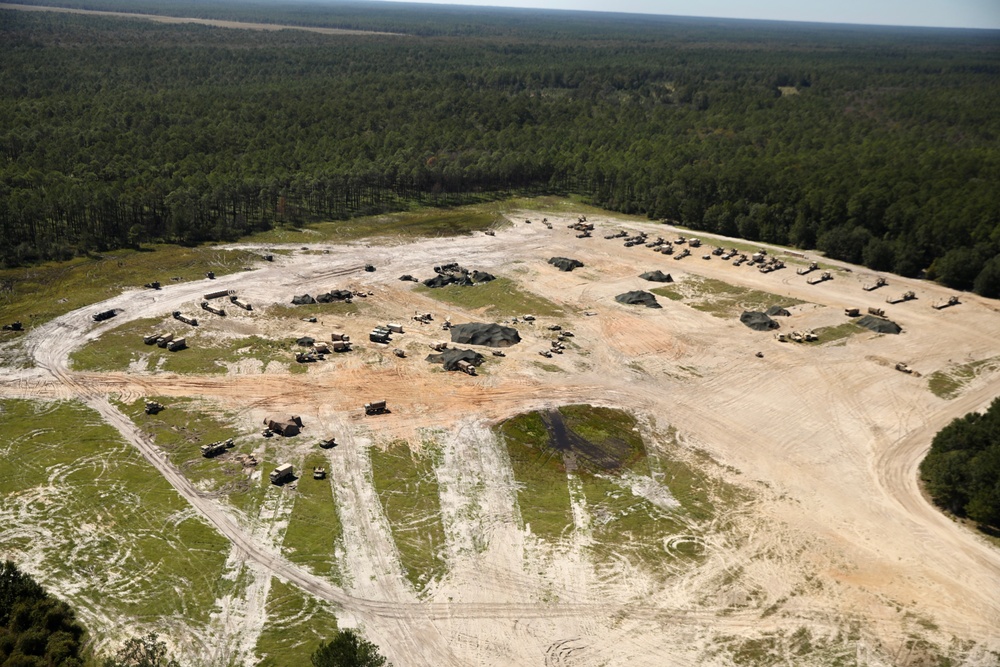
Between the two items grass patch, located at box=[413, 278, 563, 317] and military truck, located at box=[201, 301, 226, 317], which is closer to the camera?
military truck, located at box=[201, 301, 226, 317]

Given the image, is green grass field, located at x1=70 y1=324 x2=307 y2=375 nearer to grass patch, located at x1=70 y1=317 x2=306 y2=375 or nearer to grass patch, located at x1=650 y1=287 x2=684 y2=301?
grass patch, located at x1=70 y1=317 x2=306 y2=375

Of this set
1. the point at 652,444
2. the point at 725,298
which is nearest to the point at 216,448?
the point at 652,444

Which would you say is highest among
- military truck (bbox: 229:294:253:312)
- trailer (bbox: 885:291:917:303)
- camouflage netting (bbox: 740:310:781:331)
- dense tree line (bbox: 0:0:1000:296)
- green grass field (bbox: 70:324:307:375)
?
dense tree line (bbox: 0:0:1000:296)

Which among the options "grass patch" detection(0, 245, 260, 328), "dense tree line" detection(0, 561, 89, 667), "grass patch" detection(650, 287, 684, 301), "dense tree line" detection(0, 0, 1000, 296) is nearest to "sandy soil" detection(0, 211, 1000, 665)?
"grass patch" detection(650, 287, 684, 301)

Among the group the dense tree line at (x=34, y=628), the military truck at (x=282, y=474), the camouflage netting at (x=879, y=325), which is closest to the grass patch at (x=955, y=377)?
the camouflage netting at (x=879, y=325)

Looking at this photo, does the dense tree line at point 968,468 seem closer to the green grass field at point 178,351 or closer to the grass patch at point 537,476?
the grass patch at point 537,476

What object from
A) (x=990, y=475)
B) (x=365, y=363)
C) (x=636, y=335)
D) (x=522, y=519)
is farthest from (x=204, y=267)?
(x=990, y=475)

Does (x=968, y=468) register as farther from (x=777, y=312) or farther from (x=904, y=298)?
(x=904, y=298)
